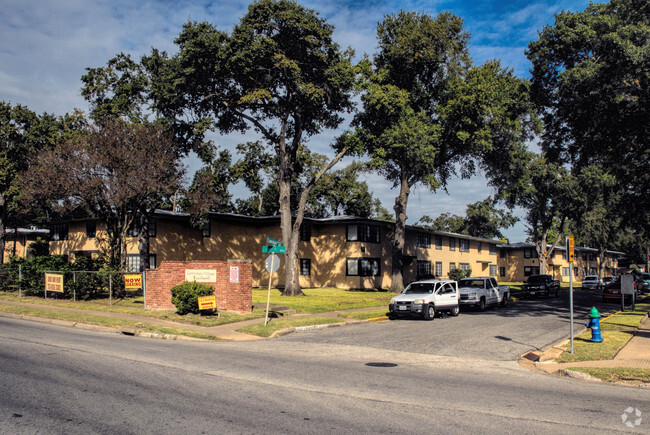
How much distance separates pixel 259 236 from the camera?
1657 inches

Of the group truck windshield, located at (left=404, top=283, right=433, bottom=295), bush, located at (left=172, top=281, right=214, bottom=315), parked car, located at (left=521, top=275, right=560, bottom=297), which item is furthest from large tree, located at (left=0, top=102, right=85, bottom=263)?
parked car, located at (left=521, top=275, right=560, bottom=297)

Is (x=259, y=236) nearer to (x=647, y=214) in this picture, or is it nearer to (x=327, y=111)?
(x=327, y=111)

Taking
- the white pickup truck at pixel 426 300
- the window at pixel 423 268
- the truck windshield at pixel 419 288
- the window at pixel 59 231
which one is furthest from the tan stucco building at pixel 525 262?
the window at pixel 59 231

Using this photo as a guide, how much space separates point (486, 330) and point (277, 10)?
22388 millimetres

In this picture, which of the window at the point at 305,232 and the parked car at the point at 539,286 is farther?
the window at the point at 305,232

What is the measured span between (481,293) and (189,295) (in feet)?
50.2

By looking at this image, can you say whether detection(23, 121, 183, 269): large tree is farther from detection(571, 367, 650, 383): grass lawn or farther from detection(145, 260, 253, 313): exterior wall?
detection(571, 367, 650, 383): grass lawn

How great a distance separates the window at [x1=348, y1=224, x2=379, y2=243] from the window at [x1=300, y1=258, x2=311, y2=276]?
421 cm

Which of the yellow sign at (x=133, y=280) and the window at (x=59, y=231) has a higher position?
the window at (x=59, y=231)

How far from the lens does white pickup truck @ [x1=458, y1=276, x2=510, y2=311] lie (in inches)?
1026

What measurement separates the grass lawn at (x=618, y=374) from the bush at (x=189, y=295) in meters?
13.6

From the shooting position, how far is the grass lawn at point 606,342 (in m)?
12.1

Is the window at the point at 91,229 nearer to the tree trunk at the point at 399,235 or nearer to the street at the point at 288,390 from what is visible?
the tree trunk at the point at 399,235

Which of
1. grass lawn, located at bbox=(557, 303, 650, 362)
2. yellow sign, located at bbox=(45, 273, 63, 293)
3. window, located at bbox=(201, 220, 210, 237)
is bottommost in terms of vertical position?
grass lawn, located at bbox=(557, 303, 650, 362)
